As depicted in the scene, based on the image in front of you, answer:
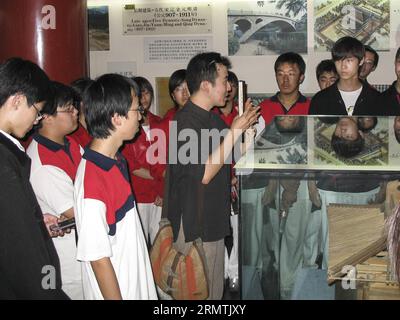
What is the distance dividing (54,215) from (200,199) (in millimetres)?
671

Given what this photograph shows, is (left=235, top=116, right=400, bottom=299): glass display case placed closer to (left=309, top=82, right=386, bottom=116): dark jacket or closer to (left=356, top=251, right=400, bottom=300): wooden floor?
(left=356, top=251, right=400, bottom=300): wooden floor

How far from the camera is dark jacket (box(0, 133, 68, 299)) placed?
174 centimetres

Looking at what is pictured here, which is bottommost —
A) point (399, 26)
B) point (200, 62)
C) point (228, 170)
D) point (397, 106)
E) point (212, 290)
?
point (212, 290)

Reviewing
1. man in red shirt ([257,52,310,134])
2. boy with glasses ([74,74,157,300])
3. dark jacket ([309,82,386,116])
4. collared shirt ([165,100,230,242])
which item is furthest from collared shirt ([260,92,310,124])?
boy with glasses ([74,74,157,300])

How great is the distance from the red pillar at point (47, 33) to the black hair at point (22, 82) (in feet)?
7.08

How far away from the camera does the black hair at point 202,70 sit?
9.88ft

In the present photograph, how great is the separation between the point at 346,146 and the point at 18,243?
1535 mm

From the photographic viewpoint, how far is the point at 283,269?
8.82 ft

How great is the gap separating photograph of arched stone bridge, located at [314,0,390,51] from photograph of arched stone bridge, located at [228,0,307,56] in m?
0.14

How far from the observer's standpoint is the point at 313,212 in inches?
102

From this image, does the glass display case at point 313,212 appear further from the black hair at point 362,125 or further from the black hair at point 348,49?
the black hair at point 348,49
